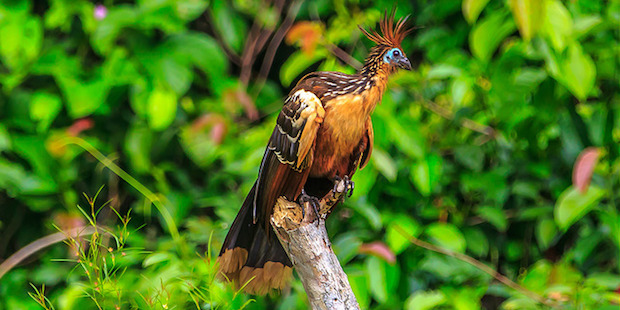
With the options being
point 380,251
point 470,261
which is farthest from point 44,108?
point 470,261

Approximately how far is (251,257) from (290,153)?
317 mm

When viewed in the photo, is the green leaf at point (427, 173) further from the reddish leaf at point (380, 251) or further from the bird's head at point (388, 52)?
the bird's head at point (388, 52)

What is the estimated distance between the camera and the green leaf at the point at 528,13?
5.90 feet

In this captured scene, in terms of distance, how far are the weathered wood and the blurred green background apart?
658mm

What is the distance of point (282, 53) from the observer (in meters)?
3.26

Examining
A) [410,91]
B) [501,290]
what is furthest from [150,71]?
[501,290]

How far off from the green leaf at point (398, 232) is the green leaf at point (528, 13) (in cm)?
86

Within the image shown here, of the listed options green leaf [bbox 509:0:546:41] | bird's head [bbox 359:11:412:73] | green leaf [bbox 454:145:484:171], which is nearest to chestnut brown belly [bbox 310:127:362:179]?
bird's head [bbox 359:11:412:73]

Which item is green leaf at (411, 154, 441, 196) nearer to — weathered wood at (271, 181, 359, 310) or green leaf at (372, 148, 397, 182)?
green leaf at (372, 148, 397, 182)

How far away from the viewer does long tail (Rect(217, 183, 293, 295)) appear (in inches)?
63.9

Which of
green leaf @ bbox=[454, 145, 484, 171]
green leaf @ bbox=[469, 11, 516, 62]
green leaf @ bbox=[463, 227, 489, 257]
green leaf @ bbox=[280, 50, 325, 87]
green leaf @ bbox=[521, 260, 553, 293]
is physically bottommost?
green leaf @ bbox=[521, 260, 553, 293]

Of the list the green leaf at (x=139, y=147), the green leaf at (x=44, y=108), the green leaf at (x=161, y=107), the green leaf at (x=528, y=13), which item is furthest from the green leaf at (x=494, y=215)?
the green leaf at (x=44, y=108)

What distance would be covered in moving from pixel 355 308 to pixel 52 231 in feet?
6.53

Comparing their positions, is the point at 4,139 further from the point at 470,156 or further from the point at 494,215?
the point at 494,215
